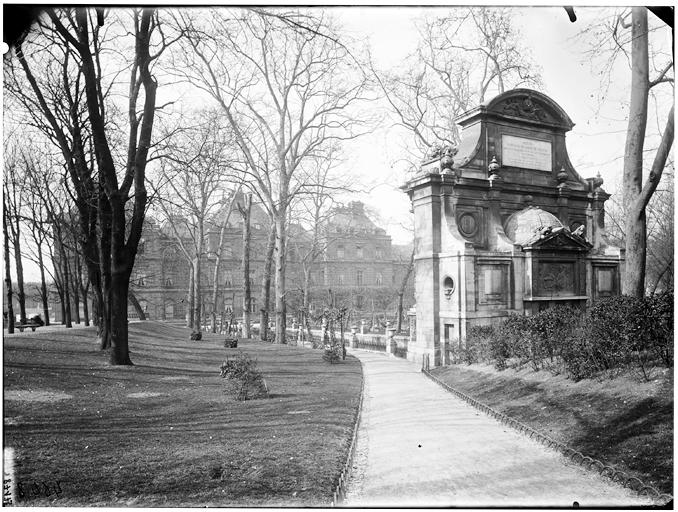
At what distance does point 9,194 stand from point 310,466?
458cm

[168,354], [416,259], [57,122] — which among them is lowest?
[168,354]

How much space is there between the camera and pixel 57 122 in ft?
21.4

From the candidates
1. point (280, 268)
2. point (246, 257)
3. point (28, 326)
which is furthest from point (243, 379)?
point (280, 268)

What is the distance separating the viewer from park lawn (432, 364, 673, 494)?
15.4 ft

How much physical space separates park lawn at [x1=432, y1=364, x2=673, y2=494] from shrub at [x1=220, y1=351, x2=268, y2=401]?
361 centimetres

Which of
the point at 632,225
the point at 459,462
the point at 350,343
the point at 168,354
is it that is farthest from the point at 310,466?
the point at 350,343

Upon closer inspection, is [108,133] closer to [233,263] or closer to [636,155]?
[233,263]

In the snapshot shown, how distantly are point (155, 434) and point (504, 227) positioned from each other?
10.4 metres

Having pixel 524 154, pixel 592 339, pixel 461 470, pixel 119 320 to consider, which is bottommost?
pixel 461 470

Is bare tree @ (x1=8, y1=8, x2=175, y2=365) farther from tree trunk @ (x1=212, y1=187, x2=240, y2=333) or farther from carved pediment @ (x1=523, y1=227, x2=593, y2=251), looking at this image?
carved pediment @ (x1=523, y1=227, x2=593, y2=251)

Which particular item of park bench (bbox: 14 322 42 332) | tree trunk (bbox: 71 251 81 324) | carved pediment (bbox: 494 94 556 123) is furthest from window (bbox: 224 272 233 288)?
A: carved pediment (bbox: 494 94 556 123)

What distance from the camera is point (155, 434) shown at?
466 centimetres

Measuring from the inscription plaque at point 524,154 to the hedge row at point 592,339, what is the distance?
15.2ft

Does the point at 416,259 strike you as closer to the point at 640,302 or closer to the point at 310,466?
the point at 640,302
